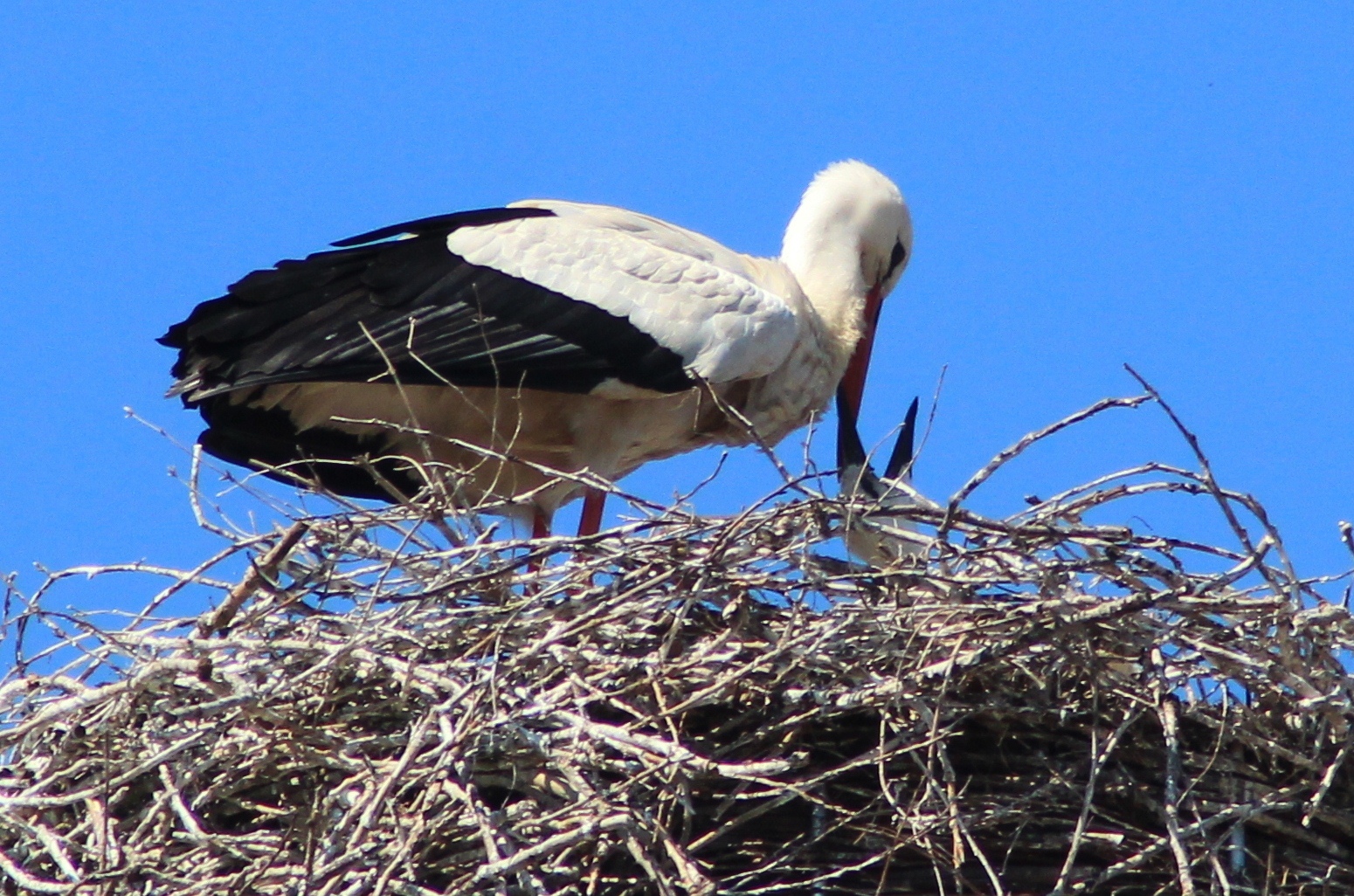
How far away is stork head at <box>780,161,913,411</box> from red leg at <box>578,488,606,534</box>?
87cm

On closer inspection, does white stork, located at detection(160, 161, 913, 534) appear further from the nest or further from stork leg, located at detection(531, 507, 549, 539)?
the nest

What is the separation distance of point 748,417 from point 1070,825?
213 centimetres

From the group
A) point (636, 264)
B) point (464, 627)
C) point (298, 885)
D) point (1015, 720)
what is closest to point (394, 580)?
point (464, 627)

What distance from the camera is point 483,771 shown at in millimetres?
4691

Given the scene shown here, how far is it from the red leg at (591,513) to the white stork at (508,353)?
0.01m

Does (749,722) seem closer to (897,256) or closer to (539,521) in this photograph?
(539,521)

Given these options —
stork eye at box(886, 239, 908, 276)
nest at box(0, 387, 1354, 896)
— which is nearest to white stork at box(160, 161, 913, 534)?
stork eye at box(886, 239, 908, 276)

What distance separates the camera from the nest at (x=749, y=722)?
4457mm

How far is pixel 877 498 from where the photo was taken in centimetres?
568

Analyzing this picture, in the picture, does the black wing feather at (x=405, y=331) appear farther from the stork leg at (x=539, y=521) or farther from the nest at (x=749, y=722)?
the nest at (x=749, y=722)

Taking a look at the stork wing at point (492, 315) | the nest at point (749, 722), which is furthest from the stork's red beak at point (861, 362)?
the nest at point (749, 722)

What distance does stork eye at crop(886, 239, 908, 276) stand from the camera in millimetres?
7195

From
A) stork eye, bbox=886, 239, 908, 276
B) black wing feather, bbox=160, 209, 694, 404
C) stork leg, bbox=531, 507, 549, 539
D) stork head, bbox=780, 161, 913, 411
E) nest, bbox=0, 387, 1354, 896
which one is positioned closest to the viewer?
nest, bbox=0, 387, 1354, 896

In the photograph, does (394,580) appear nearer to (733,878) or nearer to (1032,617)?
(733,878)
